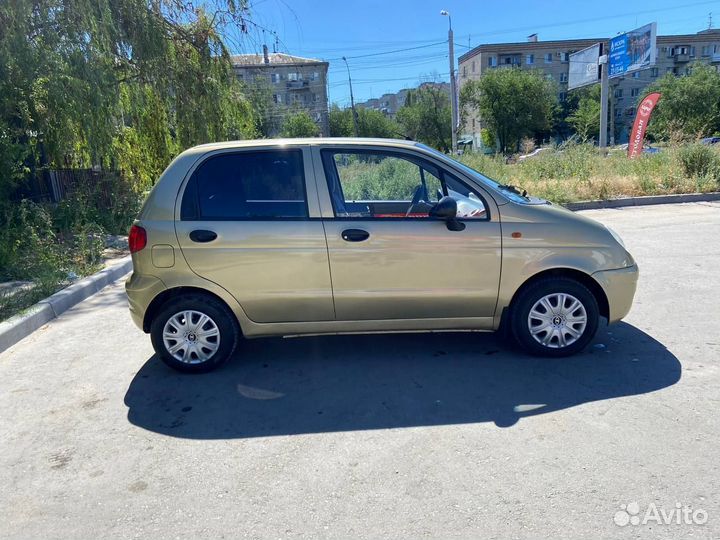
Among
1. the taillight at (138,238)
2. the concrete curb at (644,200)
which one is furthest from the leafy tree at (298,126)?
the taillight at (138,238)

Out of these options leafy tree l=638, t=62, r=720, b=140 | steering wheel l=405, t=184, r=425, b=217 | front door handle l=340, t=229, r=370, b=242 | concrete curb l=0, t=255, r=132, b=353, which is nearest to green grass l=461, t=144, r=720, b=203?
steering wheel l=405, t=184, r=425, b=217

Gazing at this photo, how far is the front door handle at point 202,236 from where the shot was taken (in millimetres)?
3934

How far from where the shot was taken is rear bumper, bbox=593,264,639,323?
4.02 m

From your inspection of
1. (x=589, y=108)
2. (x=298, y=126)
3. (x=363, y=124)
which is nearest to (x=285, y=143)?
(x=298, y=126)

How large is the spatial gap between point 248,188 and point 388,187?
5.57 ft

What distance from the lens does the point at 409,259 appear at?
3951 millimetres

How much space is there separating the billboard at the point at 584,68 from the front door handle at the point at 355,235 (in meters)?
35.8

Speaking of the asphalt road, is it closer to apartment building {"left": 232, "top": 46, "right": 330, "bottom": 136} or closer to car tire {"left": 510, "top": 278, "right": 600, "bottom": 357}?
car tire {"left": 510, "top": 278, "right": 600, "bottom": 357}

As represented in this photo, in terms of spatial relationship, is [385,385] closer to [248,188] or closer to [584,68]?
[248,188]

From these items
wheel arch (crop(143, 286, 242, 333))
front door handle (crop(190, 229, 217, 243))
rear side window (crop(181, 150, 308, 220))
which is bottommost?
wheel arch (crop(143, 286, 242, 333))

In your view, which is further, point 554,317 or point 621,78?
point 621,78

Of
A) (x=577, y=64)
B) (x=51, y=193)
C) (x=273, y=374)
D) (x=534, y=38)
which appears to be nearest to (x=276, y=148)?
(x=273, y=374)

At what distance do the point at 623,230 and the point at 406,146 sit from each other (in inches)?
288

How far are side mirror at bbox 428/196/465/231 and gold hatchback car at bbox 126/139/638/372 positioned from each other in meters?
0.01
